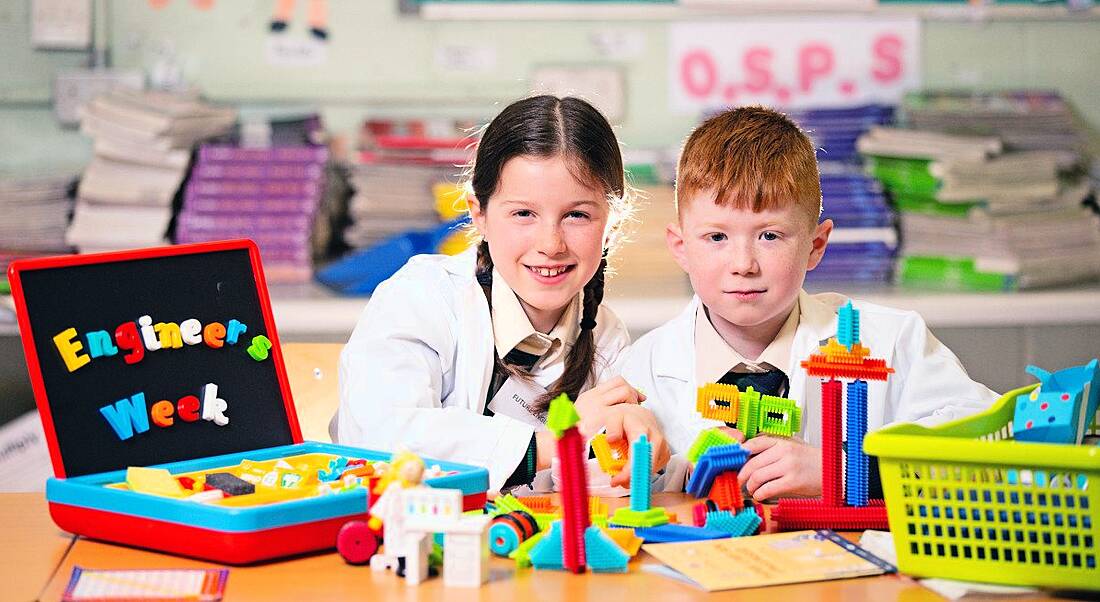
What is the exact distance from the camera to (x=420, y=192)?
9.05 ft

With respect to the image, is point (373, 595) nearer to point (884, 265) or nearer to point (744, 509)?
point (744, 509)

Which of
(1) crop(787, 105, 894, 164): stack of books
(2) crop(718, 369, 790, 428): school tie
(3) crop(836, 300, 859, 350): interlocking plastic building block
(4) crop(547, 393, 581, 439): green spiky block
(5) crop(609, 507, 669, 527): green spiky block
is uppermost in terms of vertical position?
(1) crop(787, 105, 894, 164): stack of books

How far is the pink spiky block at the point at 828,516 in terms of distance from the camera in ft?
3.78

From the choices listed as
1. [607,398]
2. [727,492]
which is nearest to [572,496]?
[727,492]

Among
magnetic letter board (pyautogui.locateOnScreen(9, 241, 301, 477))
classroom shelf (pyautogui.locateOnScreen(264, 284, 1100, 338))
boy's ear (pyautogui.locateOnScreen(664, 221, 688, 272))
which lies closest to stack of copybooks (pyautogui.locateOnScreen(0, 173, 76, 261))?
classroom shelf (pyautogui.locateOnScreen(264, 284, 1100, 338))

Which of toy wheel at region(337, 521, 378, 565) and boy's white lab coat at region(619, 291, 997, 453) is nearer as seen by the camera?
toy wheel at region(337, 521, 378, 565)

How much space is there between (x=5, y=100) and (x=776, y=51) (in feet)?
5.80

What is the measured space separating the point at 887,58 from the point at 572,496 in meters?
2.28

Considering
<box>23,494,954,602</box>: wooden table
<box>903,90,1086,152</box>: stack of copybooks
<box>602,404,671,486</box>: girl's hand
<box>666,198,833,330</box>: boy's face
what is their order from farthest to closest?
1. <box>903,90,1086,152</box>: stack of copybooks
2. <box>666,198,833,330</box>: boy's face
3. <box>602,404,671,486</box>: girl's hand
4. <box>23,494,954,602</box>: wooden table

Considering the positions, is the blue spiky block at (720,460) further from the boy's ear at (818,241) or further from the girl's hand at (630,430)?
the boy's ear at (818,241)

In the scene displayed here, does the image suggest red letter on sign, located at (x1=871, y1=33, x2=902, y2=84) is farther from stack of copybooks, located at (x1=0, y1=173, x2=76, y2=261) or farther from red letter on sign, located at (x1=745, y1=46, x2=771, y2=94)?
stack of copybooks, located at (x1=0, y1=173, x2=76, y2=261)

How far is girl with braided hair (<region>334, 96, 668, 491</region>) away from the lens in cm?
150

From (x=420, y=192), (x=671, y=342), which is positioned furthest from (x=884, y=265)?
(x=671, y=342)

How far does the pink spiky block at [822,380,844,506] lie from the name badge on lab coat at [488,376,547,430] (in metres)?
0.55
